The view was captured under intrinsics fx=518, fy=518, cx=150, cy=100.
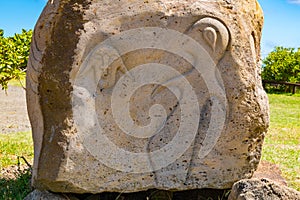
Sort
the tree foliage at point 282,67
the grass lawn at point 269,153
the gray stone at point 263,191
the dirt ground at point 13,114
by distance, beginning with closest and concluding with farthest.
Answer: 1. the gray stone at point 263,191
2. the grass lawn at point 269,153
3. the dirt ground at point 13,114
4. the tree foliage at point 282,67

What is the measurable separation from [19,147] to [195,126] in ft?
16.6

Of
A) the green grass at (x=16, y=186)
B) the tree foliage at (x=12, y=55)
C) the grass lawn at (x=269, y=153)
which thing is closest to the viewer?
the green grass at (x=16, y=186)

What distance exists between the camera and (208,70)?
447 centimetres

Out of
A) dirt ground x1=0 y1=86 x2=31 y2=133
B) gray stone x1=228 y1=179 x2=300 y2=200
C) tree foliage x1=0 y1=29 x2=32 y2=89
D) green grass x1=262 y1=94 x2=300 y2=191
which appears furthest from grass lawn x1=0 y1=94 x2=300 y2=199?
gray stone x1=228 y1=179 x2=300 y2=200

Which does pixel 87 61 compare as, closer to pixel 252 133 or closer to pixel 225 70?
pixel 225 70

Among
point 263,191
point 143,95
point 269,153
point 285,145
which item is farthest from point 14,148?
point 263,191

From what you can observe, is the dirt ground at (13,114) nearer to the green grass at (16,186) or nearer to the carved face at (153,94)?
the green grass at (16,186)

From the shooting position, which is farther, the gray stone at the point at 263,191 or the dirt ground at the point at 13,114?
the dirt ground at the point at 13,114

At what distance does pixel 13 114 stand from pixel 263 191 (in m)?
12.1

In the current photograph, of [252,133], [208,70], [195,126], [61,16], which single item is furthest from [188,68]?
[61,16]

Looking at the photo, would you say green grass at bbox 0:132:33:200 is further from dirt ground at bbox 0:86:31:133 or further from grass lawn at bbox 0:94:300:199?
dirt ground at bbox 0:86:31:133

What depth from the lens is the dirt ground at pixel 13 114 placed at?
39.6 ft

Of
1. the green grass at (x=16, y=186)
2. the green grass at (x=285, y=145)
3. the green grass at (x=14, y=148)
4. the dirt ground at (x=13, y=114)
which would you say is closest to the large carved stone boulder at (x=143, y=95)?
the green grass at (x=16, y=186)

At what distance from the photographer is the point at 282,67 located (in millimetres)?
28609
